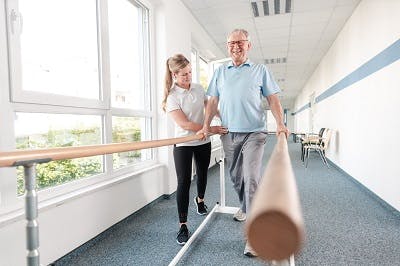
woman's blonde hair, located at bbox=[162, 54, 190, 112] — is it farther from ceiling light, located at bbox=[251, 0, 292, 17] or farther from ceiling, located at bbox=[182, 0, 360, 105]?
ceiling light, located at bbox=[251, 0, 292, 17]

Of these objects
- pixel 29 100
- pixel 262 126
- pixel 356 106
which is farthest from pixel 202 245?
pixel 356 106

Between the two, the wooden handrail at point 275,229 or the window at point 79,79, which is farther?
the window at point 79,79

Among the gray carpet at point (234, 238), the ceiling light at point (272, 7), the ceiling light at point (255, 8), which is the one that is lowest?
the gray carpet at point (234, 238)

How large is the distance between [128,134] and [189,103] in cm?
115

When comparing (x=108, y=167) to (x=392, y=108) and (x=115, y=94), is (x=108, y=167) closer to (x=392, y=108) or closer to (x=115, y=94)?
(x=115, y=94)

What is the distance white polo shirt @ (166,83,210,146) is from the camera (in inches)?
85.0

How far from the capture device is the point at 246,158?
2.07 meters

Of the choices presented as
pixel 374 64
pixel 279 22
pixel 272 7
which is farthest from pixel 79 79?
pixel 279 22

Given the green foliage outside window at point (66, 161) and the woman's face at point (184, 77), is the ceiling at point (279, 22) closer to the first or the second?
the woman's face at point (184, 77)

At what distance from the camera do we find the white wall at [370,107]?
2.96 m

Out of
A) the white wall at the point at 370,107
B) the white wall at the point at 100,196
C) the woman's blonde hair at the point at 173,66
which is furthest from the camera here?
the white wall at the point at 370,107

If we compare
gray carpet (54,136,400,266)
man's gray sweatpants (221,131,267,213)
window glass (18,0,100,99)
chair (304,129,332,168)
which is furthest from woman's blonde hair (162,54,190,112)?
chair (304,129,332,168)

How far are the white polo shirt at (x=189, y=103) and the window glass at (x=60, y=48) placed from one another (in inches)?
30.9

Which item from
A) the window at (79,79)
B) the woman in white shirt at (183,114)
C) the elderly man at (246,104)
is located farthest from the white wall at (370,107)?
the window at (79,79)
